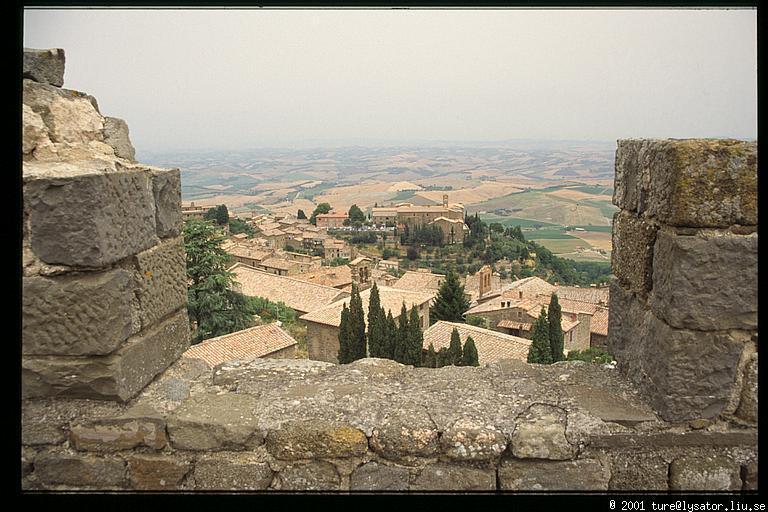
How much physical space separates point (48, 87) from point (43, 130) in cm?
21

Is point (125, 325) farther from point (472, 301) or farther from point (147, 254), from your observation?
point (472, 301)

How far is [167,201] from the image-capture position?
102 inches

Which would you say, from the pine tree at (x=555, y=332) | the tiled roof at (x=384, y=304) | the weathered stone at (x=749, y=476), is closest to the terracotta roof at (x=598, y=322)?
the pine tree at (x=555, y=332)

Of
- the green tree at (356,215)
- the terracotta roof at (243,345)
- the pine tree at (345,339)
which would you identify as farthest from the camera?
the green tree at (356,215)

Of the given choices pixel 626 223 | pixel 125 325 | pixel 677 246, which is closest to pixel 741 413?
pixel 677 246

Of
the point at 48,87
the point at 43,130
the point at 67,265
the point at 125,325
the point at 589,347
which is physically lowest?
the point at 589,347

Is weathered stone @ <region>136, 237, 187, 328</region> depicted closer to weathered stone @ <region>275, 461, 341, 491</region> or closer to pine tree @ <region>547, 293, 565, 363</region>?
weathered stone @ <region>275, 461, 341, 491</region>

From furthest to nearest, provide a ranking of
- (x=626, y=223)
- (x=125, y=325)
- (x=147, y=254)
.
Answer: (x=626, y=223), (x=147, y=254), (x=125, y=325)

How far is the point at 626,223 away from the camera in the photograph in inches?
100

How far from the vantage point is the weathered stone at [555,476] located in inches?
82.9

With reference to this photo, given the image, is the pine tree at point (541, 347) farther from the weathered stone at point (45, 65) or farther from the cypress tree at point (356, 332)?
the weathered stone at point (45, 65)

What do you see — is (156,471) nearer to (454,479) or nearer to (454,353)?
(454,479)

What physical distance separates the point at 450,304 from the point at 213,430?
26.6m

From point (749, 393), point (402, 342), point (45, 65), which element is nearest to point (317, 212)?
point (402, 342)
